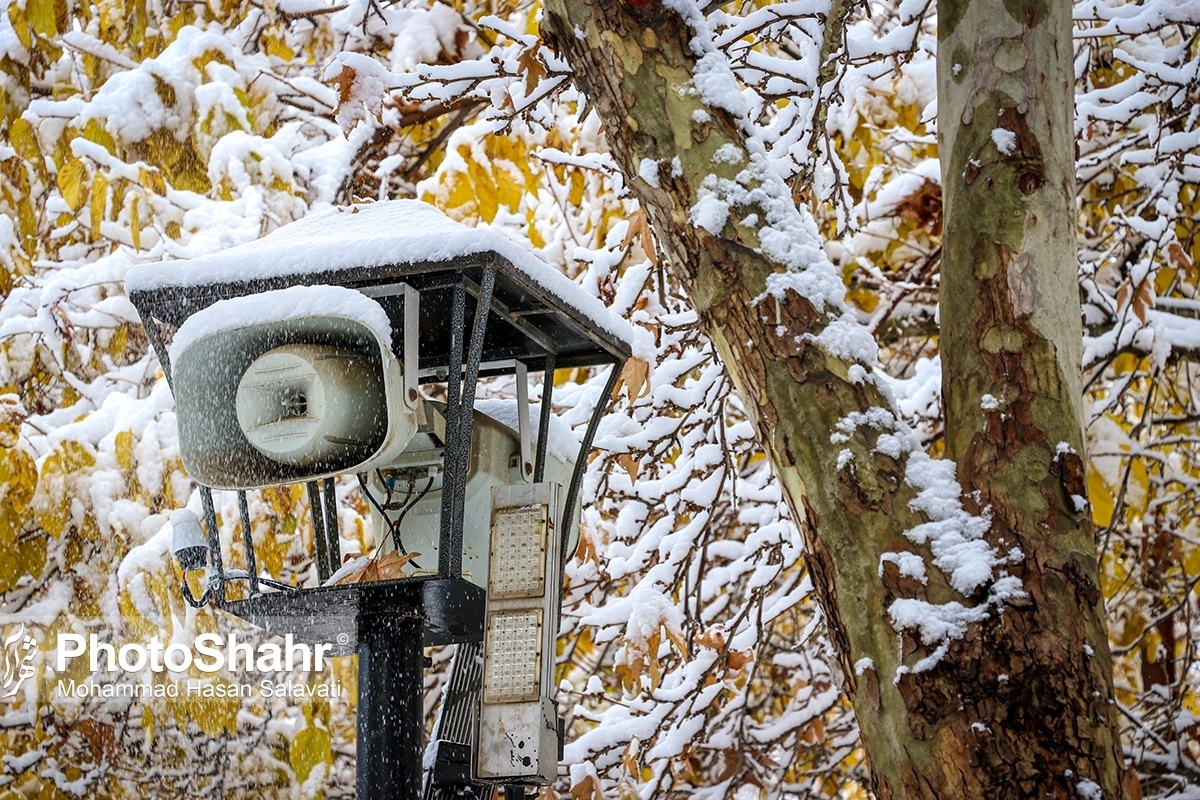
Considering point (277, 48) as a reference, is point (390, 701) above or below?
below

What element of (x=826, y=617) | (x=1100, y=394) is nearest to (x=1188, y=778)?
(x=1100, y=394)

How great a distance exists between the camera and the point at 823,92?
2.96 metres

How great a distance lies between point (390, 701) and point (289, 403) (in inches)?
20.9

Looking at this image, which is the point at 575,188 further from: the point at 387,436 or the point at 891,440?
the point at 891,440

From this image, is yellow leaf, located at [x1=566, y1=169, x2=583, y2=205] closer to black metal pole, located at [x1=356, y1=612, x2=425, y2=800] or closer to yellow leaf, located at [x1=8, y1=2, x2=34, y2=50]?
yellow leaf, located at [x1=8, y1=2, x2=34, y2=50]

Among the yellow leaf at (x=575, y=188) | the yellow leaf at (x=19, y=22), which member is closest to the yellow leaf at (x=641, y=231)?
the yellow leaf at (x=575, y=188)

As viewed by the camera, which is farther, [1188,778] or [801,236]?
[1188,778]

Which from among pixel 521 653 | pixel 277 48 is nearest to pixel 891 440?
pixel 521 653

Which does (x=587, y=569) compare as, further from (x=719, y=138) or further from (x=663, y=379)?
(x=719, y=138)

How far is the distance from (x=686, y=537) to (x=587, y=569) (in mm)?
375

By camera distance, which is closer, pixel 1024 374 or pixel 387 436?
pixel 1024 374

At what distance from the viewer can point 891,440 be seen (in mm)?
1863

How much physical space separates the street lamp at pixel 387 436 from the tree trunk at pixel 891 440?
0.34 metres

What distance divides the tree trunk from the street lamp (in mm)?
344
